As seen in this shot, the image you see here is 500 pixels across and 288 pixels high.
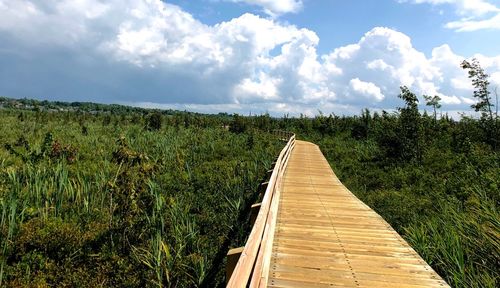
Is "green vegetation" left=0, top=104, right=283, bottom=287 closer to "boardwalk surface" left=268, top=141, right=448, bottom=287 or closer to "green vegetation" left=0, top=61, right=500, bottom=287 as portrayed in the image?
"green vegetation" left=0, top=61, right=500, bottom=287

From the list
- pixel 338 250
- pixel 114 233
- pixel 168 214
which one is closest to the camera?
pixel 338 250

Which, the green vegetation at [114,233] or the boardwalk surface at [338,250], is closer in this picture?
the boardwalk surface at [338,250]

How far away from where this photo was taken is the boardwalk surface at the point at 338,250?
4594 millimetres

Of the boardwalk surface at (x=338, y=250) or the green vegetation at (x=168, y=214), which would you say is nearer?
the boardwalk surface at (x=338, y=250)

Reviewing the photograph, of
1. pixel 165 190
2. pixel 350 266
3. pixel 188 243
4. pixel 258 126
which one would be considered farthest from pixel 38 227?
pixel 258 126

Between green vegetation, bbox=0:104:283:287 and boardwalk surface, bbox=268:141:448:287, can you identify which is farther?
green vegetation, bbox=0:104:283:287

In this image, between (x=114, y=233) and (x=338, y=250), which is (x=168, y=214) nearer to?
(x=114, y=233)

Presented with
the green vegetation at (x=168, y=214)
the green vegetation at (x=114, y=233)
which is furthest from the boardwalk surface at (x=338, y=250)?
the green vegetation at (x=114, y=233)

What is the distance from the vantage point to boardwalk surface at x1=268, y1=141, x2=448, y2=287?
15.1 ft

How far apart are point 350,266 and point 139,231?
4.24m

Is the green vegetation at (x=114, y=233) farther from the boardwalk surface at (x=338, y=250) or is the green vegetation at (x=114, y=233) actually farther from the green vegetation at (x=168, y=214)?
the boardwalk surface at (x=338, y=250)

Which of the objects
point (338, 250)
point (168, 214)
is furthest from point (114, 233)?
point (338, 250)

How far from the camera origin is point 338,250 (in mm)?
5707

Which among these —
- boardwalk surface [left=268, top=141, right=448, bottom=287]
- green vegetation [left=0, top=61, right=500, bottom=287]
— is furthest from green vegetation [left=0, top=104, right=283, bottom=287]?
boardwalk surface [left=268, top=141, right=448, bottom=287]
